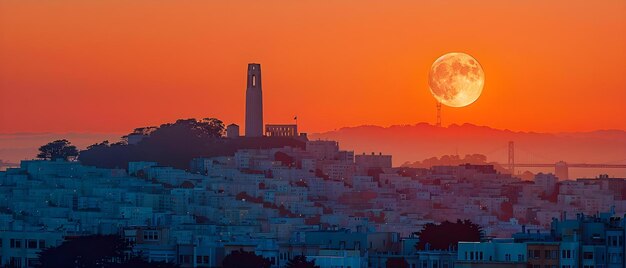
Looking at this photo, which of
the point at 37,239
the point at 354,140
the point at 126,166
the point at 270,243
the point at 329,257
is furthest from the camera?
the point at 354,140

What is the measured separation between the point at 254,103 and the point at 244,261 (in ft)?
289

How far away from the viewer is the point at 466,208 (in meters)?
135

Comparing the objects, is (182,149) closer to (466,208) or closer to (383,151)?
(466,208)

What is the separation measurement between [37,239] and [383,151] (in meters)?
111

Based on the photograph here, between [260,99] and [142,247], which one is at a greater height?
[260,99]

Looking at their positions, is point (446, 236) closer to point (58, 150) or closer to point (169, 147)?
point (169, 147)

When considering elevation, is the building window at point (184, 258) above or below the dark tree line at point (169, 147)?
below

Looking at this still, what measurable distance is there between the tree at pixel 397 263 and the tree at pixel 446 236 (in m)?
1.60

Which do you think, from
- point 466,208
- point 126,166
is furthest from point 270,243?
point 126,166

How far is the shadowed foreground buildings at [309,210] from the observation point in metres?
Result: 66.0

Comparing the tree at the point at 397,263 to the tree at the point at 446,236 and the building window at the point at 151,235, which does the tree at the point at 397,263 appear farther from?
the building window at the point at 151,235

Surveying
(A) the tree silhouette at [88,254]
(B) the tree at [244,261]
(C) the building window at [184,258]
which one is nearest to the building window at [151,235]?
(A) the tree silhouette at [88,254]

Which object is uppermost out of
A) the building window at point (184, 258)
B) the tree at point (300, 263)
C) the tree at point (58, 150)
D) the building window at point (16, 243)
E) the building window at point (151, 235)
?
the tree at point (58, 150)

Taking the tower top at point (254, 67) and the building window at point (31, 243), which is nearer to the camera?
the building window at point (31, 243)
